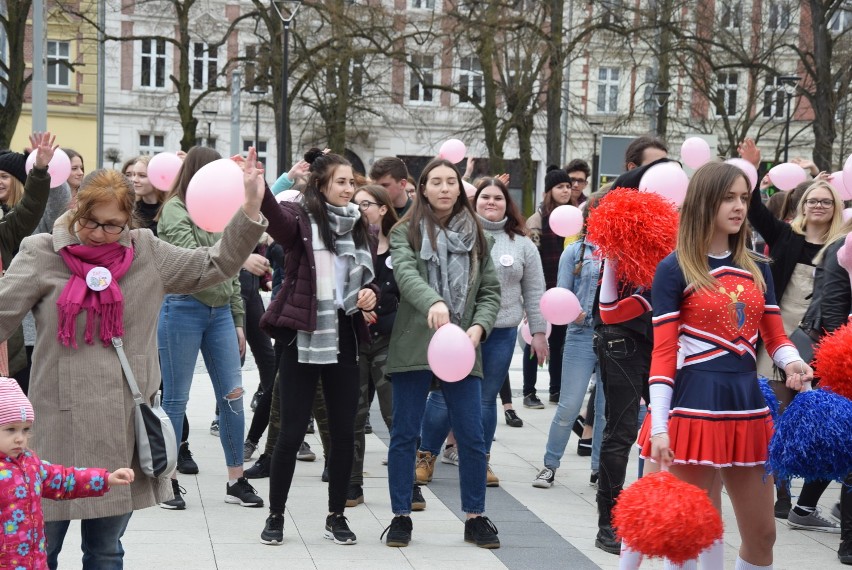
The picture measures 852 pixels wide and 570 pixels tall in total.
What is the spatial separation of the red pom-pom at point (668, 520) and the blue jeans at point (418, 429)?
188 centimetres

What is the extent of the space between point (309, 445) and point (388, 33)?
20.3 meters

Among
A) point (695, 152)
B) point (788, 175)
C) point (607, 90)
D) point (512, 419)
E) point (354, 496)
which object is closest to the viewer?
point (354, 496)

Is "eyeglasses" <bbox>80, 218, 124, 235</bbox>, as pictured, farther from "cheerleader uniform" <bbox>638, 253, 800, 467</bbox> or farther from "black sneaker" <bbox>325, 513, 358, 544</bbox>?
"black sneaker" <bbox>325, 513, 358, 544</bbox>

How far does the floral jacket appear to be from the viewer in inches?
140

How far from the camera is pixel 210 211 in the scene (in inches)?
194

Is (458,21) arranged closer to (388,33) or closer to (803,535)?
(388,33)

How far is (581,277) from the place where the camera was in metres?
7.59

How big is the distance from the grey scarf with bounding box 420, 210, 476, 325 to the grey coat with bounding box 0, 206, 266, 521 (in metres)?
1.96

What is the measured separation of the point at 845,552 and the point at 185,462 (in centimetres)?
402

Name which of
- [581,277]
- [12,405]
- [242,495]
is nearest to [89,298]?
[12,405]

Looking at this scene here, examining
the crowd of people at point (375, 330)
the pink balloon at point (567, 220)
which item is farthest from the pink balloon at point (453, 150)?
the pink balloon at point (567, 220)

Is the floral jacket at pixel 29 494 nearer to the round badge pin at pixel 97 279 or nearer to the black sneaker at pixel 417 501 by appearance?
the round badge pin at pixel 97 279

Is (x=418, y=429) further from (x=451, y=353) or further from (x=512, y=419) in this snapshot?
(x=512, y=419)

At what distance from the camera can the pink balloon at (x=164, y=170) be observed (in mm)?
6957
